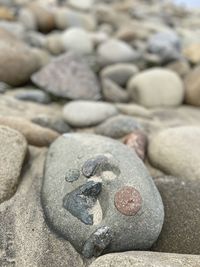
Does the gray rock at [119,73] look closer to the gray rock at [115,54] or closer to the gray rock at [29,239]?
the gray rock at [115,54]

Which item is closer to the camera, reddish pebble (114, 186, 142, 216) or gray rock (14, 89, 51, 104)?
reddish pebble (114, 186, 142, 216)

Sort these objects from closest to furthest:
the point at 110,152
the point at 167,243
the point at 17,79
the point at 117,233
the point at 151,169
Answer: the point at 117,233 < the point at 167,243 < the point at 110,152 < the point at 151,169 < the point at 17,79

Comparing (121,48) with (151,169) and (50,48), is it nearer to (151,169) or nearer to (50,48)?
(50,48)

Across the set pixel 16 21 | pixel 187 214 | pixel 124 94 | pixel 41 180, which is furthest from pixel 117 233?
pixel 16 21

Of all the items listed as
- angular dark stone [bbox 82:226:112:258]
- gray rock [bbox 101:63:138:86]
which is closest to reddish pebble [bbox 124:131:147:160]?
angular dark stone [bbox 82:226:112:258]

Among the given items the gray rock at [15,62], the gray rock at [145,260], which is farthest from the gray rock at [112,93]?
the gray rock at [145,260]

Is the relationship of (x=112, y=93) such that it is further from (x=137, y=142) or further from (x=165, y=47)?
(x=165, y=47)

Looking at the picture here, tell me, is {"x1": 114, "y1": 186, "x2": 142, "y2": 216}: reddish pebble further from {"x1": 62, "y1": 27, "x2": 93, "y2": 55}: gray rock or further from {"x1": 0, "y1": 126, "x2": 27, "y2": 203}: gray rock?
{"x1": 62, "y1": 27, "x2": 93, "y2": 55}: gray rock
